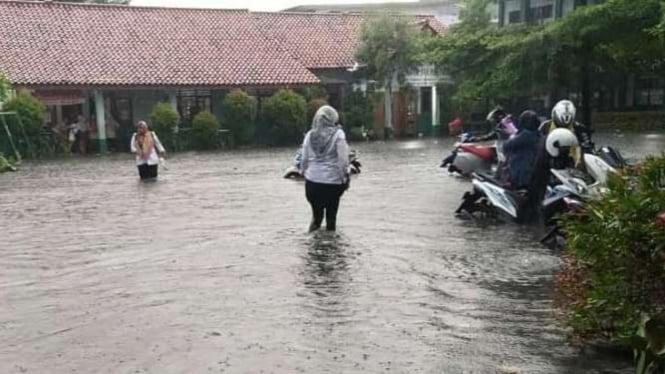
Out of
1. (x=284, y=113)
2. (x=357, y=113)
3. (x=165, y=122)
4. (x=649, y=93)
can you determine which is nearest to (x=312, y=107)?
(x=284, y=113)

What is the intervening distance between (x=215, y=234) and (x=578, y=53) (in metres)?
7.95

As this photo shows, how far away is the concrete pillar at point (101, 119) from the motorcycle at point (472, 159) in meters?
18.9

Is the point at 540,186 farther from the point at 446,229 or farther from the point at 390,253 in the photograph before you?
the point at 390,253

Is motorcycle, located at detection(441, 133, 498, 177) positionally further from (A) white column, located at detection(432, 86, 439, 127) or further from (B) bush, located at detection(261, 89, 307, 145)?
(A) white column, located at detection(432, 86, 439, 127)

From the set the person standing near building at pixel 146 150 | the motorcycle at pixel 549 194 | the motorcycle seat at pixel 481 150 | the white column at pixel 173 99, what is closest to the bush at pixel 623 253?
the motorcycle at pixel 549 194

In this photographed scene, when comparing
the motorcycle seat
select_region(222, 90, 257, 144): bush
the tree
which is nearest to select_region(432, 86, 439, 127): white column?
the tree

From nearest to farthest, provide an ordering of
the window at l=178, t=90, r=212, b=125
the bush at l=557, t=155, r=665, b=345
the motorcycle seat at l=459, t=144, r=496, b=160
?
the bush at l=557, t=155, r=665, b=345 < the motorcycle seat at l=459, t=144, r=496, b=160 < the window at l=178, t=90, r=212, b=125

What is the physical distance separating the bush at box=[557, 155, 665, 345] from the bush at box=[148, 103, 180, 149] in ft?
95.3

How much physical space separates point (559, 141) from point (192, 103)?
28.3 meters

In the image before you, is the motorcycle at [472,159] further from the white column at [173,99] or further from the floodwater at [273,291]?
the white column at [173,99]

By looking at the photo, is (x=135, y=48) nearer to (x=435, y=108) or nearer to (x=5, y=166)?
(x=5, y=166)

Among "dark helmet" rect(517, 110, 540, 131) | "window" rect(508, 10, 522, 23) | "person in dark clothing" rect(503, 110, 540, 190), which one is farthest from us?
"window" rect(508, 10, 522, 23)

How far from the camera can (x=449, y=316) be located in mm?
6531

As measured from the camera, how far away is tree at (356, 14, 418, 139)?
37.3 metres
